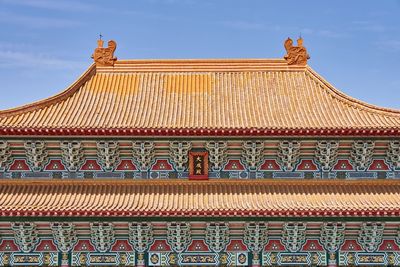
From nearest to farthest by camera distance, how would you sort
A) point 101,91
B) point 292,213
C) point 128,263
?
1. point 292,213
2. point 128,263
3. point 101,91

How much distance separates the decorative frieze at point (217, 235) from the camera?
20.7 m

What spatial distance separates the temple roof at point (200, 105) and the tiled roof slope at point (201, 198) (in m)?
2.08

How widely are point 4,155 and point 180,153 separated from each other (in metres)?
6.27

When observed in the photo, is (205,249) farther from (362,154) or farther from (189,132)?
(362,154)

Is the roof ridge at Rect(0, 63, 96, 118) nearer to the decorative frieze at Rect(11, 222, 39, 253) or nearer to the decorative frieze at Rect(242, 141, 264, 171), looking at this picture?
the decorative frieze at Rect(11, 222, 39, 253)

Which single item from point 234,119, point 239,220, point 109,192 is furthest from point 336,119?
point 109,192

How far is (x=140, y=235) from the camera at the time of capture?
821 inches

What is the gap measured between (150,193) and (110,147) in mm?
2189

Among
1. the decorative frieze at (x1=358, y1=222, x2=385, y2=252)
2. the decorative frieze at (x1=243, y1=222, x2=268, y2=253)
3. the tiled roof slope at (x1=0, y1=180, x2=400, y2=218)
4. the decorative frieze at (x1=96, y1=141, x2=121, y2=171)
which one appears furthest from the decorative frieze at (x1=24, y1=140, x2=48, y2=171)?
the decorative frieze at (x1=358, y1=222, x2=385, y2=252)

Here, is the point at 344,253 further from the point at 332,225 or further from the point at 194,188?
the point at 194,188

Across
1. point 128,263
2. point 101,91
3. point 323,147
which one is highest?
point 101,91

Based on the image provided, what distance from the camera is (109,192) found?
71.2 feet

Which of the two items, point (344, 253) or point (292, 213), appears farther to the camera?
point (344, 253)

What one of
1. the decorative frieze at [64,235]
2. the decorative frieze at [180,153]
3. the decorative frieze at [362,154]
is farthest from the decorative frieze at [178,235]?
the decorative frieze at [362,154]
